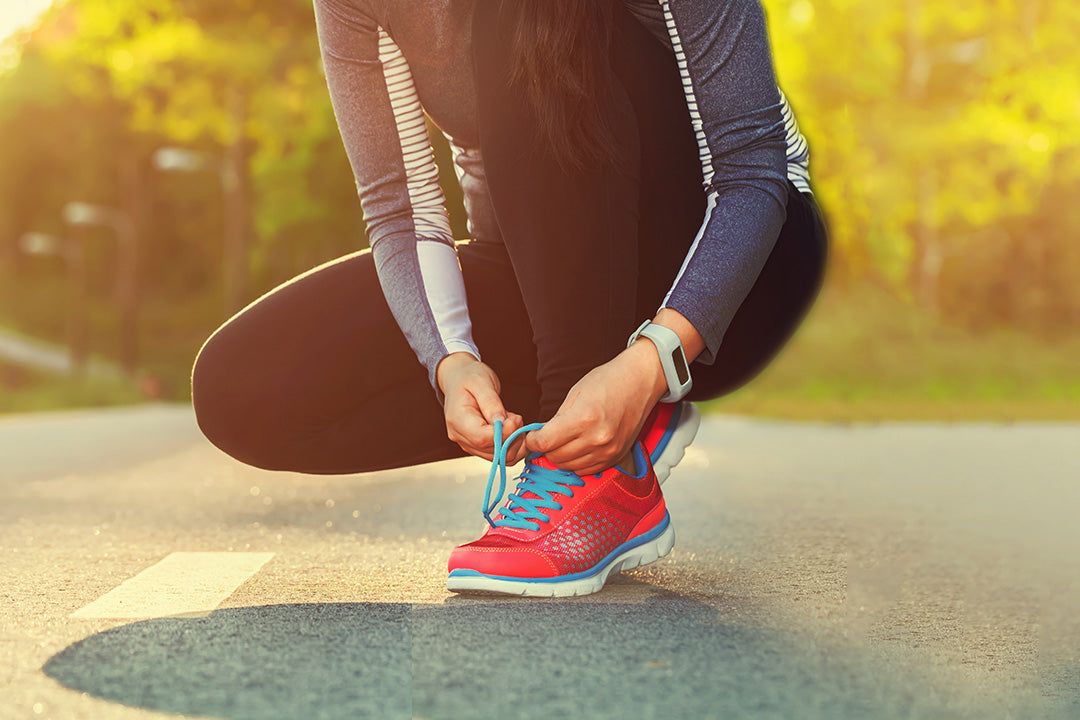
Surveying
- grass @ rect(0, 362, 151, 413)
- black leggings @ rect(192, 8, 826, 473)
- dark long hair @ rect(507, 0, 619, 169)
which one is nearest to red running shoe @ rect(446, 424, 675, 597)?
black leggings @ rect(192, 8, 826, 473)

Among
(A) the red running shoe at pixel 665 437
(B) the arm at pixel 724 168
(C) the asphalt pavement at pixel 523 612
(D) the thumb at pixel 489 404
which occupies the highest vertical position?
(B) the arm at pixel 724 168

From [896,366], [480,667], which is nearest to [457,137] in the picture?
[480,667]

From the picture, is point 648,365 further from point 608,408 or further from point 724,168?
point 724,168

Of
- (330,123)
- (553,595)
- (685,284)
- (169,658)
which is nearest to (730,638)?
(553,595)

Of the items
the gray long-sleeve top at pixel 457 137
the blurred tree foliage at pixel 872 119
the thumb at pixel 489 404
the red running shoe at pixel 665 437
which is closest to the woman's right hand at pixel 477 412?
the thumb at pixel 489 404

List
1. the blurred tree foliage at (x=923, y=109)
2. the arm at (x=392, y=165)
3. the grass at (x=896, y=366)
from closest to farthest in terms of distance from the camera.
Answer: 1. the arm at (x=392, y=165)
2. the grass at (x=896, y=366)
3. the blurred tree foliage at (x=923, y=109)

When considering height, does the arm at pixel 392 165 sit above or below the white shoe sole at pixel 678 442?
above

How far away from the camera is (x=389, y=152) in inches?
85.0

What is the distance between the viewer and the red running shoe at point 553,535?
181cm

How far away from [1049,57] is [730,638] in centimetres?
1601

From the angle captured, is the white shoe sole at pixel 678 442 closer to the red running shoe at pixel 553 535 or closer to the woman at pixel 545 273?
the woman at pixel 545 273

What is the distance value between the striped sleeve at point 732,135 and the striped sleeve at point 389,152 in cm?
47

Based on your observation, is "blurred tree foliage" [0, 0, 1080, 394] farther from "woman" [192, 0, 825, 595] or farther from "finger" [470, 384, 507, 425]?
"finger" [470, 384, 507, 425]

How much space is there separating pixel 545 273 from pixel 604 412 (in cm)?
29
